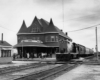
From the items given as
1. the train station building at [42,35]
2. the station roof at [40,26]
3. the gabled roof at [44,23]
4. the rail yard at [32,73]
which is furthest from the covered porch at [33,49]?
the rail yard at [32,73]

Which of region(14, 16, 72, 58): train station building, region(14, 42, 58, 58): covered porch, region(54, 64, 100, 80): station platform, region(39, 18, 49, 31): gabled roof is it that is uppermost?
region(39, 18, 49, 31): gabled roof

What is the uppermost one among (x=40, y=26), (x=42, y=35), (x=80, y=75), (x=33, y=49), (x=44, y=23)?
(x=44, y=23)

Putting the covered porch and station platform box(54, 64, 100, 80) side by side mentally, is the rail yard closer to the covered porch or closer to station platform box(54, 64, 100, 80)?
station platform box(54, 64, 100, 80)

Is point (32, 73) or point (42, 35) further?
A: point (42, 35)

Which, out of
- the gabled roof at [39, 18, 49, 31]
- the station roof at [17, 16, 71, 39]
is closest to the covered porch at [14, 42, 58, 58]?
the station roof at [17, 16, 71, 39]

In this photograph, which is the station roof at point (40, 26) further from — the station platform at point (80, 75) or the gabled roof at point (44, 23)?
the station platform at point (80, 75)

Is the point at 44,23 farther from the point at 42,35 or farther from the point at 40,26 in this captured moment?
the point at 42,35

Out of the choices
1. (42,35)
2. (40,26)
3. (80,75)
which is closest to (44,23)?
(40,26)

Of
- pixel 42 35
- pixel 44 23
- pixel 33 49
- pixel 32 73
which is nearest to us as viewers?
pixel 32 73

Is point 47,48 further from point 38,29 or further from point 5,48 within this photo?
point 5,48

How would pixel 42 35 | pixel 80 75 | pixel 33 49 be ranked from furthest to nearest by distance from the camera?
pixel 42 35 → pixel 33 49 → pixel 80 75

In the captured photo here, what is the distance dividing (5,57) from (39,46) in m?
16.3

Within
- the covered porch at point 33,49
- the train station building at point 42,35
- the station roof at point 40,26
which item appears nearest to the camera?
the covered porch at point 33,49

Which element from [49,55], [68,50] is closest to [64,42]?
[68,50]
